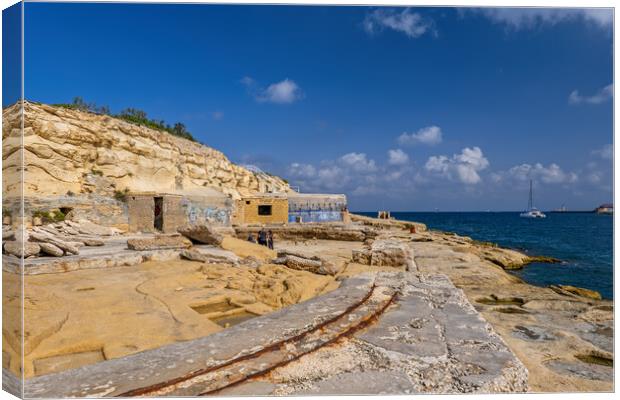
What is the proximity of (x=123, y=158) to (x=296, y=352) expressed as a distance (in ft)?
85.3

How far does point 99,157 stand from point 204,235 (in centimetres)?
1476

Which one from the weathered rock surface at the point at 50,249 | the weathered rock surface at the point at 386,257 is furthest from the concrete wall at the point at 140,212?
the weathered rock surface at the point at 386,257

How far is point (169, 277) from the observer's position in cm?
797

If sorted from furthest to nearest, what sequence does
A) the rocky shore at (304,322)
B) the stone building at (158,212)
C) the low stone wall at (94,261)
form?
the stone building at (158,212), the low stone wall at (94,261), the rocky shore at (304,322)

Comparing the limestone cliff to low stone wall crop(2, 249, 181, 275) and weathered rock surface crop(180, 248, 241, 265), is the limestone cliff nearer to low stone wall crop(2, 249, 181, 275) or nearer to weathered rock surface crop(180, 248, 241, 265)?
low stone wall crop(2, 249, 181, 275)

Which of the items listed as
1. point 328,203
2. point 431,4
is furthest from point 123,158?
point 431,4

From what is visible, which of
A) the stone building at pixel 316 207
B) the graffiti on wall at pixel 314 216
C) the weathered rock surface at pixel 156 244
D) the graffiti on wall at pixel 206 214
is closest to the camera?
the weathered rock surface at pixel 156 244

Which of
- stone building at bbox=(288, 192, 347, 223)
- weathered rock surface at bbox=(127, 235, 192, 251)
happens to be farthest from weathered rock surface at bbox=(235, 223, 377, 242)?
weathered rock surface at bbox=(127, 235, 192, 251)

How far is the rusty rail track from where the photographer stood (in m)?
2.63

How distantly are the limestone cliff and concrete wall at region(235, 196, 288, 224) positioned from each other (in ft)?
12.6

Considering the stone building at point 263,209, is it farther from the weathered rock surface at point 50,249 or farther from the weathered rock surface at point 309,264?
the weathered rock surface at point 50,249

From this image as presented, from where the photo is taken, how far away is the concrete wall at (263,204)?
1185 inches

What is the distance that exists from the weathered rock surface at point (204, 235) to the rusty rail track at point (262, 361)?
9891 mm

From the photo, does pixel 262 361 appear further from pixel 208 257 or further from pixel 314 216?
pixel 314 216
